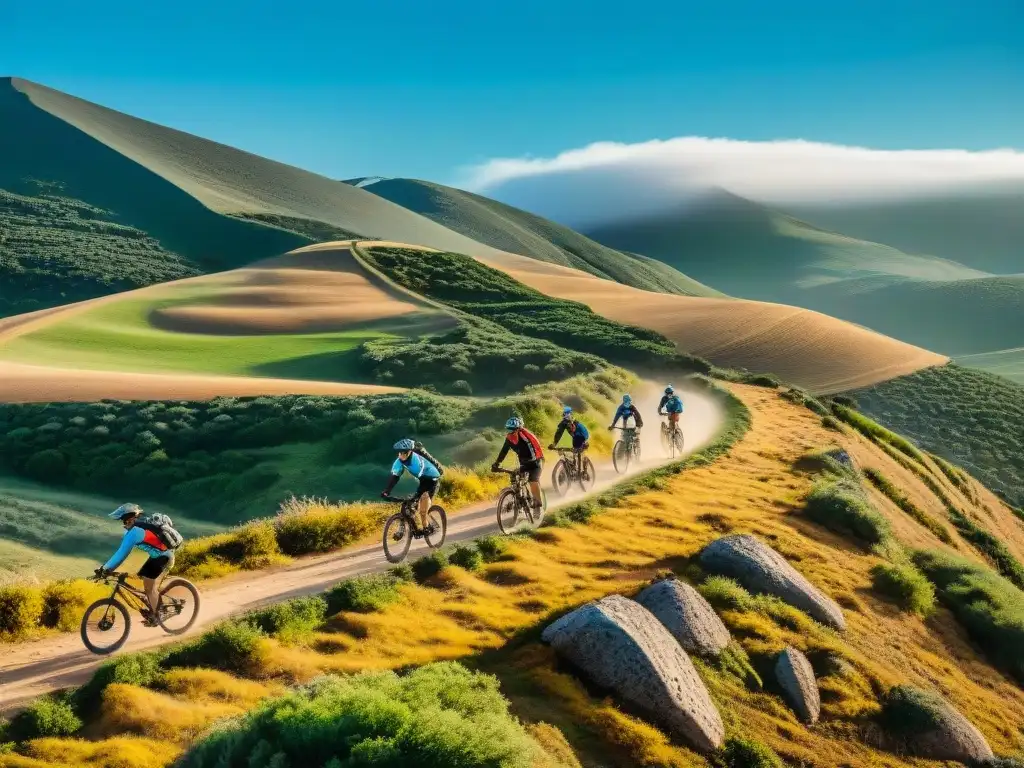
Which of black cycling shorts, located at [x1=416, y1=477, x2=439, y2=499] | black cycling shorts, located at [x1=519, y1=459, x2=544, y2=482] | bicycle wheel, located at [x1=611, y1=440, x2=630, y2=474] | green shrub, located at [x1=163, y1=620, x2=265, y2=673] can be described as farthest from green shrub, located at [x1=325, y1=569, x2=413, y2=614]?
bicycle wheel, located at [x1=611, y1=440, x2=630, y2=474]

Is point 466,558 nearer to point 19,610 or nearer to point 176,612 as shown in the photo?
point 176,612

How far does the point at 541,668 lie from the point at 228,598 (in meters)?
5.60

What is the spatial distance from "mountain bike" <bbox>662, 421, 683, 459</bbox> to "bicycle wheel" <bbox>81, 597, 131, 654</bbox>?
19.8m

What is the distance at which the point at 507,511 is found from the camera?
56.2 ft

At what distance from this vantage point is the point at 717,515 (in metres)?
19.4

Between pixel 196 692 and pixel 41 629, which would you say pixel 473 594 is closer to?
pixel 196 692

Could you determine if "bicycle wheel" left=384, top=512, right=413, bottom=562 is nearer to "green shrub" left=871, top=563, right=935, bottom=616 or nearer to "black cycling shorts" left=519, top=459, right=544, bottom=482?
"black cycling shorts" left=519, top=459, right=544, bottom=482

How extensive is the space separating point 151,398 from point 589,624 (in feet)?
121

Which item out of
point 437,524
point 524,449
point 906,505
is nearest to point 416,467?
point 437,524

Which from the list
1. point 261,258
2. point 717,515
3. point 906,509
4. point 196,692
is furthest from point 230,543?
point 261,258

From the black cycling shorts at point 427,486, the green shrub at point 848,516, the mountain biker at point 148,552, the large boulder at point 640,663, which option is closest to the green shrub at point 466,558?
the black cycling shorts at point 427,486

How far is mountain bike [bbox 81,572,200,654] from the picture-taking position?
10.6 meters

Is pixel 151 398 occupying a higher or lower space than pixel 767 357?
lower

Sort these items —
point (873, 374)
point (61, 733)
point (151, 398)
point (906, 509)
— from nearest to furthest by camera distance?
1. point (61, 733)
2. point (906, 509)
3. point (151, 398)
4. point (873, 374)
